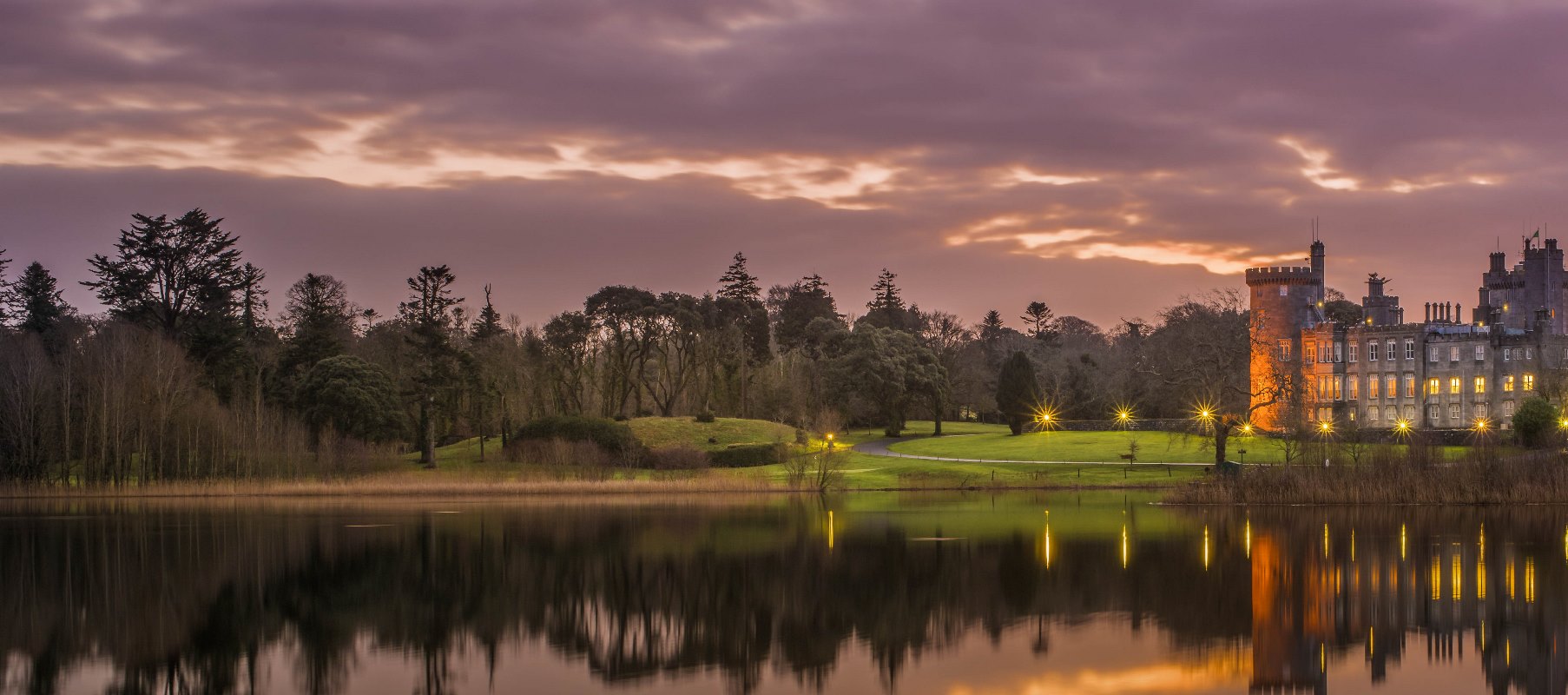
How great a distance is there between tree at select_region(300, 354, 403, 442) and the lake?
65.4 ft

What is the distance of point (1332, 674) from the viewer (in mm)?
20516

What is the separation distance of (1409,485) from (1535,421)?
851 inches

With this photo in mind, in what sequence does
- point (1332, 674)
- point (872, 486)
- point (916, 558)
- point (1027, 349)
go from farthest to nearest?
point (1027, 349) < point (872, 486) < point (916, 558) < point (1332, 674)

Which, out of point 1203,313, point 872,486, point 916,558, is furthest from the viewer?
point 1203,313

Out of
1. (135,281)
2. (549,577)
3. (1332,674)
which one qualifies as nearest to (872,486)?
(549,577)

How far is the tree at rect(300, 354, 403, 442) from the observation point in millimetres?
62906

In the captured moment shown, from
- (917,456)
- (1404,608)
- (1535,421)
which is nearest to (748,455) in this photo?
(917,456)

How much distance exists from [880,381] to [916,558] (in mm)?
60588

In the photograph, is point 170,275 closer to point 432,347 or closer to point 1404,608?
point 432,347

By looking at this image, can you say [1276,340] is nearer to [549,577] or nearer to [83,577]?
[549,577]

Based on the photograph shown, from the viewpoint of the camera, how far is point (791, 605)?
26016 millimetres

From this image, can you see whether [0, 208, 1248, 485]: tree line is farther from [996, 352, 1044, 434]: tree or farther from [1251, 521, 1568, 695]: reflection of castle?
[1251, 521, 1568, 695]: reflection of castle

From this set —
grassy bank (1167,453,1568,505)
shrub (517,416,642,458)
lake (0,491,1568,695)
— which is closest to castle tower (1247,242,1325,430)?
grassy bank (1167,453,1568,505)

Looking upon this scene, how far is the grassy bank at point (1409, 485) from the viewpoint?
149ft
